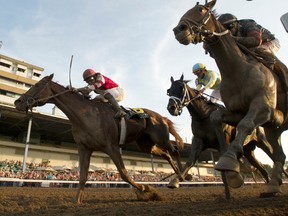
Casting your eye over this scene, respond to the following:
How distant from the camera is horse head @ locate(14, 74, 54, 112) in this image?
6477mm

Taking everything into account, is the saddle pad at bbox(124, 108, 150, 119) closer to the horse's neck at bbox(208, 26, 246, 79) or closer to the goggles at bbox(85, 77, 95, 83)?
the goggles at bbox(85, 77, 95, 83)

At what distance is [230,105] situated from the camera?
4062mm

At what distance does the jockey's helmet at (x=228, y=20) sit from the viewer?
4.55 metres

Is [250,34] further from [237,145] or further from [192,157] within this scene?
[192,157]

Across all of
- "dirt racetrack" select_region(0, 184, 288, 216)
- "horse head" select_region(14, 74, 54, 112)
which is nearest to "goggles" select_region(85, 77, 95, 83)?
"horse head" select_region(14, 74, 54, 112)

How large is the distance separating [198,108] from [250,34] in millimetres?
2391

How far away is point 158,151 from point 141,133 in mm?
1040

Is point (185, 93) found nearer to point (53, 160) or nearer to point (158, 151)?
point (158, 151)

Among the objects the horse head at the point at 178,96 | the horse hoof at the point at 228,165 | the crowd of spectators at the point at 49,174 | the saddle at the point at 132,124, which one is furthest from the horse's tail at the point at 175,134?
the crowd of spectators at the point at 49,174

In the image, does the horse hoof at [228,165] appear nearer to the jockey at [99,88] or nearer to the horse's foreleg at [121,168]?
the horse's foreleg at [121,168]

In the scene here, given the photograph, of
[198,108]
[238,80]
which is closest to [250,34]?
[238,80]

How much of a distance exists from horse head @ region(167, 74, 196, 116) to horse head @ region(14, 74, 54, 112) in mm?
2849

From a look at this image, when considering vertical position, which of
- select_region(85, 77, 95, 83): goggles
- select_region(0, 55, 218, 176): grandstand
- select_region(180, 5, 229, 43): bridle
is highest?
select_region(0, 55, 218, 176): grandstand

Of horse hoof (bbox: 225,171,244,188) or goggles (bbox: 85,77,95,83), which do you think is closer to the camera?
horse hoof (bbox: 225,171,244,188)
